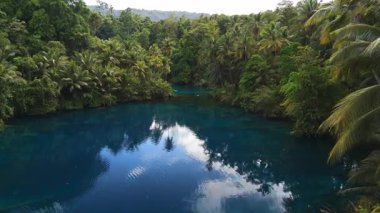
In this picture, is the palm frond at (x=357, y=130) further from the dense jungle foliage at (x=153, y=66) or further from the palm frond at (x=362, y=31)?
the dense jungle foliage at (x=153, y=66)

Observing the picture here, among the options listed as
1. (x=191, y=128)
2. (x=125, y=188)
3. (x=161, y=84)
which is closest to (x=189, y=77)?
(x=161, y=84)

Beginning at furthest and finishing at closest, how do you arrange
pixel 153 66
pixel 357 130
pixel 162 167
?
pixel 153 66 < pixel 162 167 < pixel 357 130

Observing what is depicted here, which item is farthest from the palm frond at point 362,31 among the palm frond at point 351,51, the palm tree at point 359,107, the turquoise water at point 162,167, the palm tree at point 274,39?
the palm tree at point 274,39

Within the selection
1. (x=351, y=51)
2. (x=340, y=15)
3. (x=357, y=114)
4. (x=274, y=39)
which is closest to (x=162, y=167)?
(x=340, y=15)

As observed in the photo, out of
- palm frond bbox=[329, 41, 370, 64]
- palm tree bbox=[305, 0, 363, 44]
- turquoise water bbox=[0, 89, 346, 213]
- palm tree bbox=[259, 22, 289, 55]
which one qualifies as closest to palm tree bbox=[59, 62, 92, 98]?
turquoise water bbox=[0, 89, 346, 213]

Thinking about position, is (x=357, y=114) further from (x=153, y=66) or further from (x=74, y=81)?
(x=153, y=66)

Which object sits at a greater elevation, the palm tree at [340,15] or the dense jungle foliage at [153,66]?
the palm tree at [340,15]

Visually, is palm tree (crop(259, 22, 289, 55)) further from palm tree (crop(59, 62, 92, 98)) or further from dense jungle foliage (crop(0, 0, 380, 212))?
palm tree (crop(59, 62, 92, 98))

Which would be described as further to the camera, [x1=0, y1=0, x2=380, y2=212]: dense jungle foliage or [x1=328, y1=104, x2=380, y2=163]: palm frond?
[x1=0, y1=0, x2=380, y2=212]: dense jungle foliage
